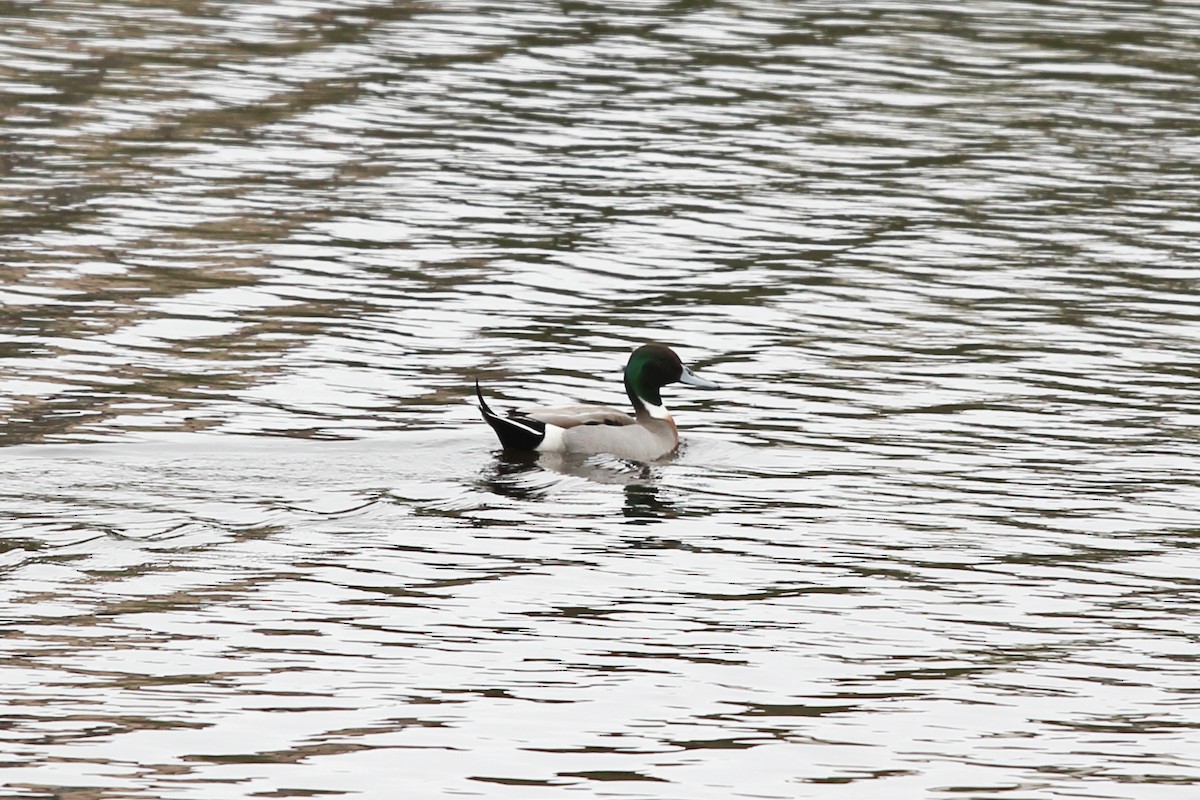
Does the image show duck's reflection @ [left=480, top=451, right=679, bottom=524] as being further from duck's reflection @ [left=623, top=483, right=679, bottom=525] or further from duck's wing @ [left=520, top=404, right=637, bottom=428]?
duck's wing @ [left=520, top=404, right=637, bottom=428]

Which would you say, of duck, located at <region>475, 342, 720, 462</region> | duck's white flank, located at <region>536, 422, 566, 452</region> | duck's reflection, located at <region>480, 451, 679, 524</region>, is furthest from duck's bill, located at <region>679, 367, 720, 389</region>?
duck's white flank, located at <region>536, 422, 566, 452</region>

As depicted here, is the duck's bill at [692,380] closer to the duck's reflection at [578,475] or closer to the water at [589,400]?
the water at [589,400]

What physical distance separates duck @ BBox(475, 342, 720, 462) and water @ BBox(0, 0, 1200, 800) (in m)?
0.18

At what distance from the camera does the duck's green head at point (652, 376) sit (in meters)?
16.0

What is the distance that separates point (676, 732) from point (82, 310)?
33.5 ft

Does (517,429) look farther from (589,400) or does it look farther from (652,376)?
(589,400)

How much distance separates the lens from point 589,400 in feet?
55.8

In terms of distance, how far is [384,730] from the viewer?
32.1 ft

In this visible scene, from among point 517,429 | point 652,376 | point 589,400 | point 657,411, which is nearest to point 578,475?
point 517,429

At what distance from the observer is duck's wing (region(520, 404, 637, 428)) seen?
15141 mm

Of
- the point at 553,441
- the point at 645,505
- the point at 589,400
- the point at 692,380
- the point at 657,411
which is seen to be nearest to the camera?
the point at 645,505

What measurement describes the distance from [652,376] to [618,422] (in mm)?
787

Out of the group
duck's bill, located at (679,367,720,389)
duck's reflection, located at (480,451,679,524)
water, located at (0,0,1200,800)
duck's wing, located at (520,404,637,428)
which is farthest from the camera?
duck's bill, located at (679,367,720,389)

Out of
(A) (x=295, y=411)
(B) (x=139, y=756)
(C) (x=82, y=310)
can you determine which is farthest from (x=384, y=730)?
(C) (x=82, y=310)
